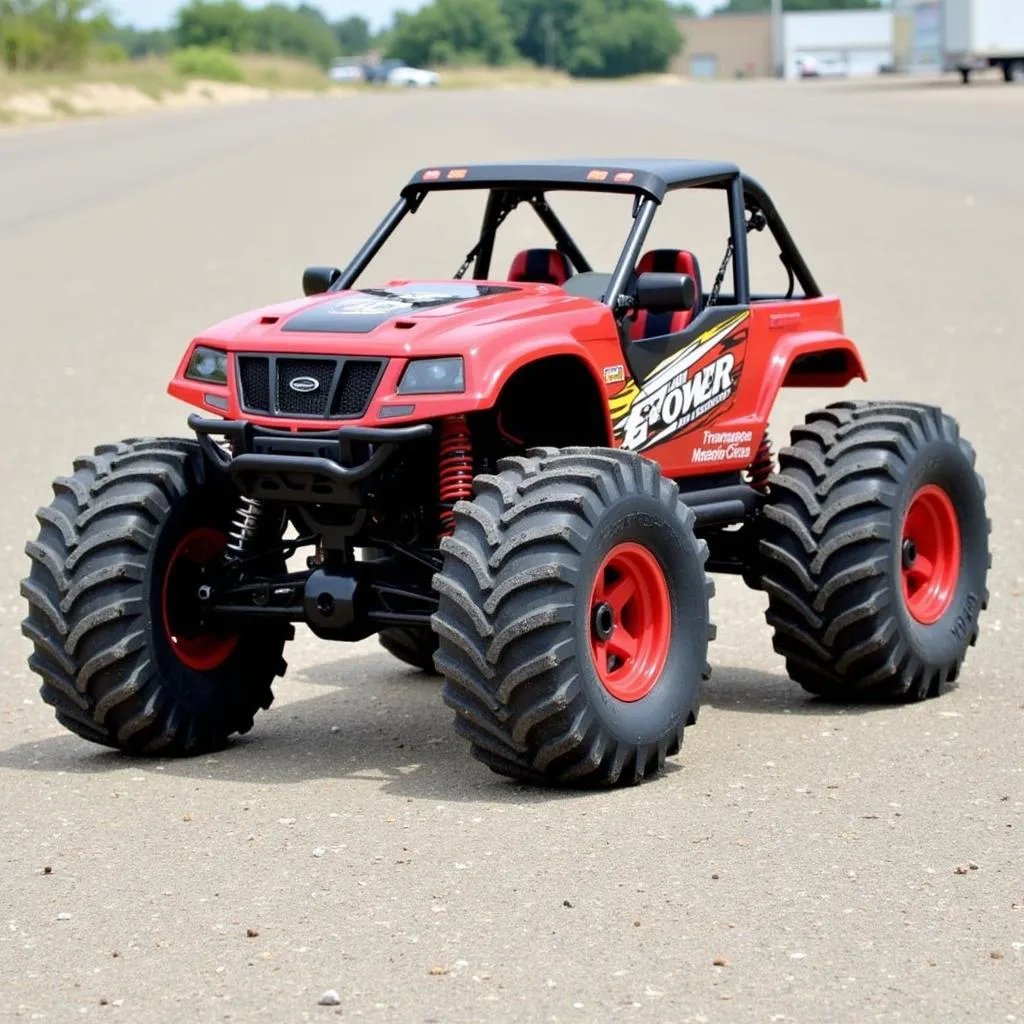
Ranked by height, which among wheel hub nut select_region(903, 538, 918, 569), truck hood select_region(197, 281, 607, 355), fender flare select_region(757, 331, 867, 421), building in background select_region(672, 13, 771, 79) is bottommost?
building in background select_region(672, 13, 771, 79)

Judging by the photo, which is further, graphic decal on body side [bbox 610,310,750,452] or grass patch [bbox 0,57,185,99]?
grass patch [bbox 0,57,185,99]

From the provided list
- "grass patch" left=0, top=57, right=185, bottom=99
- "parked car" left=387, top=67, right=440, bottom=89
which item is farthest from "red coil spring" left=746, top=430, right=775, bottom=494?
"parked car" left=387, top=67, right=440, bottom=89

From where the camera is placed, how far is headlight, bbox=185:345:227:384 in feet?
23.7

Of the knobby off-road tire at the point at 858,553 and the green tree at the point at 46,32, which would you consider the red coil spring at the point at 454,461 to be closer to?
the knobby off-road tire at the point at 858,553

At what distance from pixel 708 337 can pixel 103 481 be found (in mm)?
2273

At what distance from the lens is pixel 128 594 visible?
7.06 metres

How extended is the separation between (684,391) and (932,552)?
1388 mm

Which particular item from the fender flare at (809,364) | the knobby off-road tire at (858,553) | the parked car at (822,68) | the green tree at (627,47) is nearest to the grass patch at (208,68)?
the parked car at (822,68)

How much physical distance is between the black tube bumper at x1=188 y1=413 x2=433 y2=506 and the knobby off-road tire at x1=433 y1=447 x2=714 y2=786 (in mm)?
340

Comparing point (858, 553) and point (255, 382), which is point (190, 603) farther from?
point (858, 553)

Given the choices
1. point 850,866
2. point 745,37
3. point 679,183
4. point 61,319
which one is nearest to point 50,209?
point 61,319

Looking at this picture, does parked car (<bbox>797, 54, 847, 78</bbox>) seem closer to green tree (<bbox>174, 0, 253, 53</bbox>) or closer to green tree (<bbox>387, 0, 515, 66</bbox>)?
green tree (<bbox>387, 0, 515, 66</bbox>)

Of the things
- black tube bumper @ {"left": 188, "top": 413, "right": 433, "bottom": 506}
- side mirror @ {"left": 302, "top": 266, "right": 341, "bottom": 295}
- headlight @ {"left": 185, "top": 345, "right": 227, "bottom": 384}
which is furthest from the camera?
side mirror @ {"left": 302, "top": 266, "right": 341, "bottom": 295}

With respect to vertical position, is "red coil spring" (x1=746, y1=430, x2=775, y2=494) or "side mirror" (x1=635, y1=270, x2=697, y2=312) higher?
"side mirror" (x1=635, y1=270, x2=697, y2=312)
